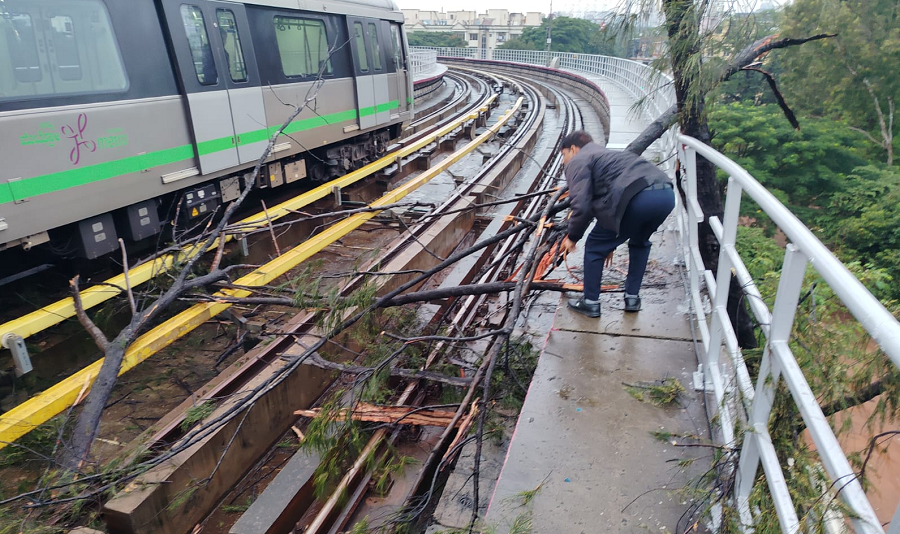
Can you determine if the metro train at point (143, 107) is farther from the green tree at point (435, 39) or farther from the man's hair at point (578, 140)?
the green tree at point (435, 39)

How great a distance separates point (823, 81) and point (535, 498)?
1172 inches

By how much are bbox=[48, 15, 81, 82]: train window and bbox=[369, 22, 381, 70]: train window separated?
5880mm

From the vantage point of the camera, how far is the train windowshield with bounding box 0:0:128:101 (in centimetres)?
475

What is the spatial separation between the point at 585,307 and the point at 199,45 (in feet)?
18.0

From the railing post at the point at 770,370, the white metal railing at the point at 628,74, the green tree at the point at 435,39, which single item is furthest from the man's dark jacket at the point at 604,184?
the green tree at the point at 435,39

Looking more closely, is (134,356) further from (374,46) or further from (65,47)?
(374,46)

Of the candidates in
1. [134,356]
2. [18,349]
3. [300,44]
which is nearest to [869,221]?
[300,44]

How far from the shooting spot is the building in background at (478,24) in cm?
8881

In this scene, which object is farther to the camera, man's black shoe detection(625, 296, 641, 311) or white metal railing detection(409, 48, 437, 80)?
white metal railing detection(409, 48, 437, 80)

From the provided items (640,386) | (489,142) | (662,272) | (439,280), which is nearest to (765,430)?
(640,386)

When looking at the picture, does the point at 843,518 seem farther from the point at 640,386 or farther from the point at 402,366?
the point at 402,366

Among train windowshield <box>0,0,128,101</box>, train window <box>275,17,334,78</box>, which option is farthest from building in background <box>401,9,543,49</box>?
Answer: train windowshield <box>0,0,128,101</box>

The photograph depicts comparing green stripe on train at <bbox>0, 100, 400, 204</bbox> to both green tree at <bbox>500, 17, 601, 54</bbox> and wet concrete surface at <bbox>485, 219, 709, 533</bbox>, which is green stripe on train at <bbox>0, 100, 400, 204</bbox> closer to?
wet concrete surface at <bbox>485, 219, 709, 533</bbox>

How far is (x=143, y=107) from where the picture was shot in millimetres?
5844
